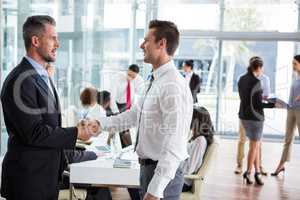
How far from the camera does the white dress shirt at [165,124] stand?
1776mm

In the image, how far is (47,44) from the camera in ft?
6.17

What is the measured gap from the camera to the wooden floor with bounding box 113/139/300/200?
455 cm

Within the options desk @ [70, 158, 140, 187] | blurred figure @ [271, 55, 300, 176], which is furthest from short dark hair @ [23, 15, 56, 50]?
blurred figure @ [271, 55, 300, 176]

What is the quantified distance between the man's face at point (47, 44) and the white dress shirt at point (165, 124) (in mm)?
515

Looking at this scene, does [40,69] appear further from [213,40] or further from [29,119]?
[213,40]

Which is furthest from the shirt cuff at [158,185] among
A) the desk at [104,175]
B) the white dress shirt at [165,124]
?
the desk at [104,175]

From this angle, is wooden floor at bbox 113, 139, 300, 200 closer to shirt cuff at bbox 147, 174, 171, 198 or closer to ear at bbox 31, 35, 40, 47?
shirt cuff at bbox 147, 174, 171, 198

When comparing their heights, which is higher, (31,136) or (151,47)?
(151,47)

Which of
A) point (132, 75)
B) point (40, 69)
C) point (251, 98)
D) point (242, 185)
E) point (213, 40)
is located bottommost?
point (242, 185)

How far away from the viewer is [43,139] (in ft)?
5.81

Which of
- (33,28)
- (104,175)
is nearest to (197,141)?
(104,175)

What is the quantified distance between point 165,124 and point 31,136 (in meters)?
0.61

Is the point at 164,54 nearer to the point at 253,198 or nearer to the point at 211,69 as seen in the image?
the point at 253,198

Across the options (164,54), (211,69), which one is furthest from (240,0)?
(164,54)
